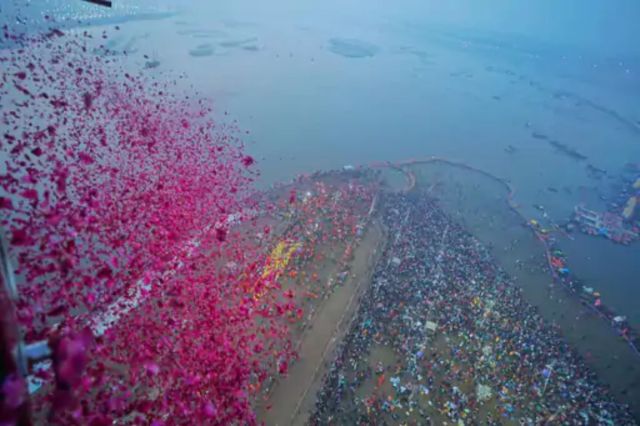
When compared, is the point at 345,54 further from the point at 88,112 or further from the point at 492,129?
the point at 88,112

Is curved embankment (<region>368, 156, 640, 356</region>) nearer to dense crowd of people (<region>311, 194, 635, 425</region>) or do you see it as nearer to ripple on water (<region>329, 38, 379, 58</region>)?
dense crowd of people (<region>311, 194, 635, 425</region>)

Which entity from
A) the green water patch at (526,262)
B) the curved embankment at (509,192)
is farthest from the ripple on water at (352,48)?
the green water patch at (526,262)

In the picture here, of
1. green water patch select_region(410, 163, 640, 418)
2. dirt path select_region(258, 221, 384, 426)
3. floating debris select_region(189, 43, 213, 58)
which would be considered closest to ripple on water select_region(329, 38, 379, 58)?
floating debris select_region(189, 43, 213, 58)

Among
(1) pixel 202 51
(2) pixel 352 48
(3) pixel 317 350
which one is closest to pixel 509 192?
(3) pixel 317 350

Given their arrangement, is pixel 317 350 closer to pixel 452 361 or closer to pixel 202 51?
pixel 452 361

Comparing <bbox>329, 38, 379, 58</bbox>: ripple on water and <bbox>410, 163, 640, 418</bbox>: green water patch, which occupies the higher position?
<bbox>329, 38, 379, 58</bbox>: ripple on water

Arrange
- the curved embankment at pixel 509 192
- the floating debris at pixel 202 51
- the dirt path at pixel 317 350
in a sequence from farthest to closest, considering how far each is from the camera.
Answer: the floating debris at pixel 202 51, the curved embankment at pixel 509 192, the dirt path at pixel 317 350

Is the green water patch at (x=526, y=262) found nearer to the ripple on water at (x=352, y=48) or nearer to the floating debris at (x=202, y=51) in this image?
the floating debris at (x=202, y=51)
